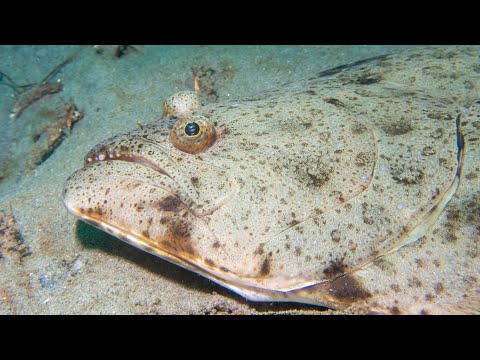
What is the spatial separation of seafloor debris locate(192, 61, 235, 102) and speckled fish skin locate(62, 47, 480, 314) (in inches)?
112

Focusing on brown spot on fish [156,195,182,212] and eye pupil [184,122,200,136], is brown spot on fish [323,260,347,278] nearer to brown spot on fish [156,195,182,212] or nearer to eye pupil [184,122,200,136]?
brown spot on fish [156,195,182,212]

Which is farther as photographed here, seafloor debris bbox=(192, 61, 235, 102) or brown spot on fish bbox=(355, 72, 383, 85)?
seafloor debris bbox=(192, 61, 235, 102)

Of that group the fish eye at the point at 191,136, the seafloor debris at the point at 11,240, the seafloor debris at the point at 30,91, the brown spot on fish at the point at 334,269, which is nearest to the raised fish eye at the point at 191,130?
the fish eye at the point at 191,136

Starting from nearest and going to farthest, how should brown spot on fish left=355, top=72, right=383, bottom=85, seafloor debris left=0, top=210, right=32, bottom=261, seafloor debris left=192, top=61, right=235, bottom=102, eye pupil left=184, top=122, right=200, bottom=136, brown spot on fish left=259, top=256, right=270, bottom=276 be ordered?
brown spot on fish left=259, top=256, right=270, bottom=276 → eye pupil left=184, top=122, right=200, bottom=136 → seafloor debris left=0, top=210, right=32, bottom=261 → brown spot on fish left=355, top=72, right=383, bottom=85 → seafloor debris left=192, top=61, right=235, bottom=102

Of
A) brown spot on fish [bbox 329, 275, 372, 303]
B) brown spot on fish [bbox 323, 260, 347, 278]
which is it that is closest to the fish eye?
brown spot on fish [bbox 323, 260, 347, 278]

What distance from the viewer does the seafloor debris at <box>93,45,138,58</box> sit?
7695mm

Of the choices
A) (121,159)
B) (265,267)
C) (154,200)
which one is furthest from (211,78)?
(265,267)

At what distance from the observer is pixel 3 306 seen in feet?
10.8

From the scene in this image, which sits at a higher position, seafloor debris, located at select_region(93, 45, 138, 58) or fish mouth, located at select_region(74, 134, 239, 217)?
seafloor debris, located at select_region(93, 45, 138, 58)

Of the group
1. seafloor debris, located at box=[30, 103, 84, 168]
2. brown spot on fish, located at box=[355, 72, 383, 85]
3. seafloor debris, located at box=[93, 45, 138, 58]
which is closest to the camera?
brown spot on fish, located at box=[355, 72, 383, 85]

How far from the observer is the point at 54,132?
6078 millimetres

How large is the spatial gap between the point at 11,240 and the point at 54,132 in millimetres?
2782
